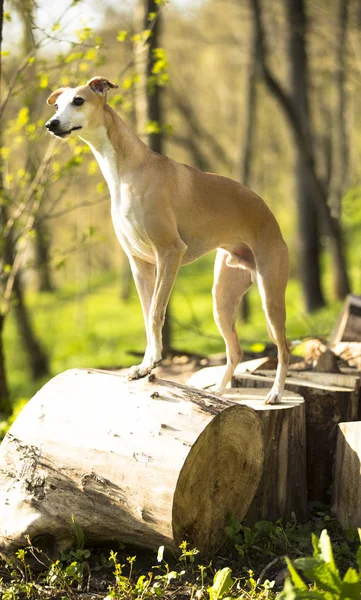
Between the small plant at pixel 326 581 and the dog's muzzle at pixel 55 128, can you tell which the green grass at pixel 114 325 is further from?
the small plant at pixel 326 581

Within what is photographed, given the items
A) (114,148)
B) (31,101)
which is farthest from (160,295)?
(31,101)

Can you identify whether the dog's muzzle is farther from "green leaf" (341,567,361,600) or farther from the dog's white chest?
"green leaf" (341,567,361,600)

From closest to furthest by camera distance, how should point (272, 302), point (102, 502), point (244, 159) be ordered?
1. point (102, 502)
2. point (272, 302)
3. point (244, 159)

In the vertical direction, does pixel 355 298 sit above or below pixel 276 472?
above

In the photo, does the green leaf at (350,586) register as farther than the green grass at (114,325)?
No

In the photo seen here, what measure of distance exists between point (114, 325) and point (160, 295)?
13.7 meters

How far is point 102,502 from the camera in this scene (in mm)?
4074

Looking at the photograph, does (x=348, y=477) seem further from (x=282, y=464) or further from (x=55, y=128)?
(x=55, y=128)

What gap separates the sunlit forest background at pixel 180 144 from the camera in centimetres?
765

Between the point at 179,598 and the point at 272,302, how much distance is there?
1.90 meters

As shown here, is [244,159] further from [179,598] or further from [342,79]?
[179,598]

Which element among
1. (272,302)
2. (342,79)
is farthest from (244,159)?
(272,302)

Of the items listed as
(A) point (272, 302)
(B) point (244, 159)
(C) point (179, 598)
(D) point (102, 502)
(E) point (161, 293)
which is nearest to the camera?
(C) point (179, 598)

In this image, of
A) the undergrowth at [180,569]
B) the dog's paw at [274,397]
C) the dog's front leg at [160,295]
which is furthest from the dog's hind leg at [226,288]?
the undergrowth at [180,569]
